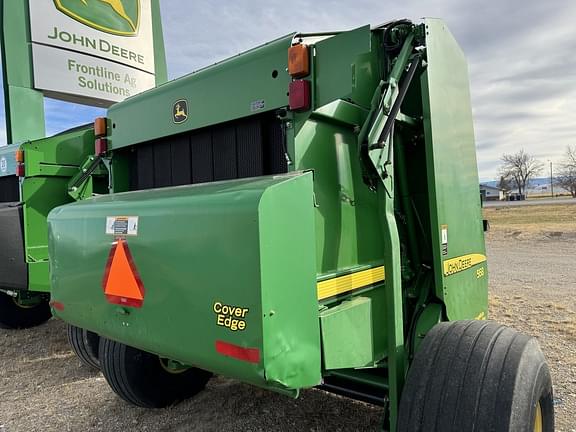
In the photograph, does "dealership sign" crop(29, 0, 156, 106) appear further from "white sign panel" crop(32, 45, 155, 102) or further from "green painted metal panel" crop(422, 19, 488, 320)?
"green painted metal panel" crop(422, 19, 488, 320)

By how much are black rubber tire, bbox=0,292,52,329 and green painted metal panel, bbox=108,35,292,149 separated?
Answer: 152 inches

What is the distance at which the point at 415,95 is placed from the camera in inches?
101

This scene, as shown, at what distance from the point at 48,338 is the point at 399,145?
4875 millimetres

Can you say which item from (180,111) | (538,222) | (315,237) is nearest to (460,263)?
(315,237)

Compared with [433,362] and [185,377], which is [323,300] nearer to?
[433,362]

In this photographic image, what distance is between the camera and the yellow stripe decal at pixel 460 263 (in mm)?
2564

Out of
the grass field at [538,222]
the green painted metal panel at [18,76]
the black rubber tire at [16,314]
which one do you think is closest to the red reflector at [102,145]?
the black rubber tire at [16,314]

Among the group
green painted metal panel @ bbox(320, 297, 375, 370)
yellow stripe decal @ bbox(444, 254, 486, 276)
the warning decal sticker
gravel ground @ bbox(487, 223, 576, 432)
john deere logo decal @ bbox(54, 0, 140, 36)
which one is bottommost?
gravel ground @ bbox(487, 223, 576, 432)

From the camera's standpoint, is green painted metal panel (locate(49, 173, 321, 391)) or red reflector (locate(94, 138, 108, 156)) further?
red reflector (locate(94, 138, 108, 156))

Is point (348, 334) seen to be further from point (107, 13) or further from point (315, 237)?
point (107, 13)

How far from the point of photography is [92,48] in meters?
8.05

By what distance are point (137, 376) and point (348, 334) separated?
1872mm

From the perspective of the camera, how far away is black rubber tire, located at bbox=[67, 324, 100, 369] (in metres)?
3.96

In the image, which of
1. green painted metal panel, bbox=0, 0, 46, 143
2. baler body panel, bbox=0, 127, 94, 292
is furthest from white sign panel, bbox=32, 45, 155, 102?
baler body panel, bbox=0, 127, 94, 292
